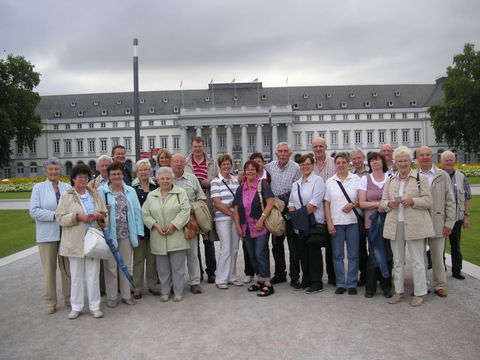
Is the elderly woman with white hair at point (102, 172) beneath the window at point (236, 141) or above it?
beneath

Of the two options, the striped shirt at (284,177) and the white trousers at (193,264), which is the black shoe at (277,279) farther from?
the striped shirt at (284,177)

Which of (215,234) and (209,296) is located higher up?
(215,234)

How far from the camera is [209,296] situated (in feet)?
20.7

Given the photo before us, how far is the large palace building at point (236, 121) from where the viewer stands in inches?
3054

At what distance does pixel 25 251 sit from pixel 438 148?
7910 cm

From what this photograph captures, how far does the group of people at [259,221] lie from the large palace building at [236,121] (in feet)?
228

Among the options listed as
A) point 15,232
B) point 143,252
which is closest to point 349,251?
point 143,252

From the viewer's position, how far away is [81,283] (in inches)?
221

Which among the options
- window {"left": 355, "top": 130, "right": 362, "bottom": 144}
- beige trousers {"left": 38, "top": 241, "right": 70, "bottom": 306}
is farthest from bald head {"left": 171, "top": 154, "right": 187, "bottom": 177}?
window {"left": 355, "top": 130, "right": 362, "bottom": 144}

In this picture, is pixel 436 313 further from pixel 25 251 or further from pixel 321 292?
pixel 25 251

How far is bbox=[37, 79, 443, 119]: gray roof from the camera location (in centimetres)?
7962

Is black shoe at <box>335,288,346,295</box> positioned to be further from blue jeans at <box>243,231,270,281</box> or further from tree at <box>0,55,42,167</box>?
tree at <box>0,55,42,167</box>

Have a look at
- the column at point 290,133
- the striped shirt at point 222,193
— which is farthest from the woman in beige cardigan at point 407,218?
the column at point 290,133

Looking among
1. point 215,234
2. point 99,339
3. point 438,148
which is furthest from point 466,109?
point 99,339
